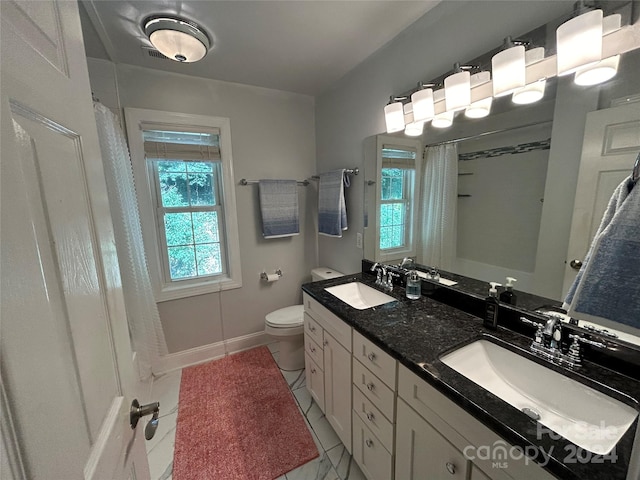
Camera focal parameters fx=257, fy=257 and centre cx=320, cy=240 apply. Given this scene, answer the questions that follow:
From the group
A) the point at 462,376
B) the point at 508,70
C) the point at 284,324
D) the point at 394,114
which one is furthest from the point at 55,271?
the point at 284,324

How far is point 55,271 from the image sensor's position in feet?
1.36

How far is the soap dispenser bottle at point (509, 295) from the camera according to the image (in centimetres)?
113

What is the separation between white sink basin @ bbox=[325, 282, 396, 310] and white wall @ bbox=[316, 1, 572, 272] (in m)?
0.39

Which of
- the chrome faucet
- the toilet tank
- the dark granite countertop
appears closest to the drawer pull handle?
the dark granite countertop

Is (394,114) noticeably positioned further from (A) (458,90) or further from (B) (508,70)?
(B) (508,70)

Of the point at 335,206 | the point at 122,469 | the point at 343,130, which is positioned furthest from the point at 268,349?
the point at 343,130

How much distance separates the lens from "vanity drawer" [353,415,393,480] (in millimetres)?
1102

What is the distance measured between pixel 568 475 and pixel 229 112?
8.63 ft

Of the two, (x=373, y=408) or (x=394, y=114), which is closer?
(x=373, y=408)

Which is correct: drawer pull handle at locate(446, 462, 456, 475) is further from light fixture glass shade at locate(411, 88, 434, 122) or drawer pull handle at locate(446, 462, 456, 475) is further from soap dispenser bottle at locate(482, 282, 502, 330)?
light fixture glass shade at locate(411, 88, 434, 122)

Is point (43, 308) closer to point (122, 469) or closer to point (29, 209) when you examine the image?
point (29, 209)

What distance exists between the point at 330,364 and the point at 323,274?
1037mm

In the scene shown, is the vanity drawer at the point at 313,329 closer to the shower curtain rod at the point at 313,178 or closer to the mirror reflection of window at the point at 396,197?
the mirror reflection of window at the point at 396,197

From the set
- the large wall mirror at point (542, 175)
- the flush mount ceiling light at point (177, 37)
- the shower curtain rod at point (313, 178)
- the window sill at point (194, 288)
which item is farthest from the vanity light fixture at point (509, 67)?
the window sill at point (194, 288)
